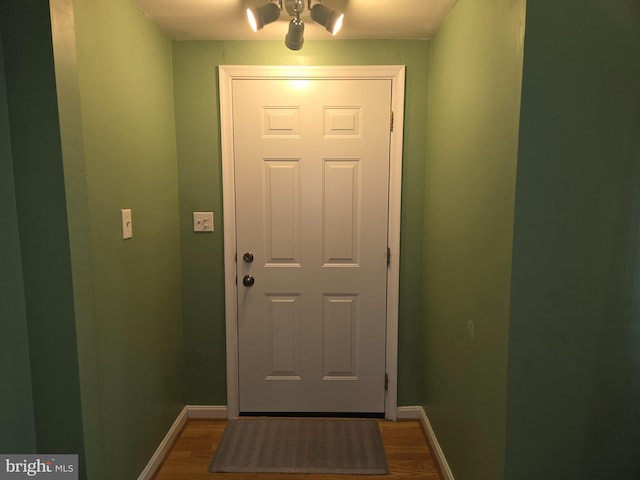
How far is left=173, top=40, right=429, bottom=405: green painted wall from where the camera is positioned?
2016 mm

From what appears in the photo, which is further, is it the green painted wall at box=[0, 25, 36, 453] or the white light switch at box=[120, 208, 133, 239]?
the white light switch at box=[120, 208, 133, 239]

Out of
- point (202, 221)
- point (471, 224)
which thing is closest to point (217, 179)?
point (202, 221)

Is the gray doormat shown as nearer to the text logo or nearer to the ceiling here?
the text logo

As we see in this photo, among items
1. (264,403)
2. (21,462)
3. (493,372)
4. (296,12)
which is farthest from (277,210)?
(21,462)

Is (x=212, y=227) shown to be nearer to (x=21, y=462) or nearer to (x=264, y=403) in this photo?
(x=264, y=403)

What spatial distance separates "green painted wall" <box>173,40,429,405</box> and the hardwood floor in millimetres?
155

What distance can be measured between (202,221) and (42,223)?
3.23ft

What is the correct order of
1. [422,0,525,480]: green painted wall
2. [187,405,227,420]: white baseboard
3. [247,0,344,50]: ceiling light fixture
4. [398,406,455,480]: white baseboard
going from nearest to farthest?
1. [422,0,525,480]: green painted wall
2. [247,0,344,50]: ceiling light fixture
3. [398,406,455,480]: white baseboard
4. [187,405,227,420]: white baseboard

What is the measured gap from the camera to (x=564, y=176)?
43.7 inches

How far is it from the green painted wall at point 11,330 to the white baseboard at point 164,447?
65cm

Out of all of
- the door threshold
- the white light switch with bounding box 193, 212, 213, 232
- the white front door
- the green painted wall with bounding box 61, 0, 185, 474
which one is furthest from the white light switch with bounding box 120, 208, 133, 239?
the door threshold

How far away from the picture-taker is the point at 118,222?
1488 mm

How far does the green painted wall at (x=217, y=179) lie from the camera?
202 centimetres

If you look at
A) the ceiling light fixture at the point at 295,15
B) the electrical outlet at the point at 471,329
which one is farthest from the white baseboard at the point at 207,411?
the ceiling light fixture at the point at 295,15
